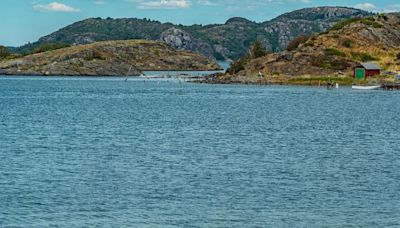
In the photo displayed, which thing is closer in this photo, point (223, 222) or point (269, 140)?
point (223, 222)

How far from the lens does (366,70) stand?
177 m

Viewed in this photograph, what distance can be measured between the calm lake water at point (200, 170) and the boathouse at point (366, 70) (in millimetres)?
75002

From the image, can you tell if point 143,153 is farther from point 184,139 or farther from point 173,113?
point 173,113

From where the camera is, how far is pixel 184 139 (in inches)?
2790

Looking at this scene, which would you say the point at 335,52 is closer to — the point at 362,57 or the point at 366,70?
the point at 362,57

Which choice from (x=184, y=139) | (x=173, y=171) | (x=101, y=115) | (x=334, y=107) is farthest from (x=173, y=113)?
(x=173, y=171)

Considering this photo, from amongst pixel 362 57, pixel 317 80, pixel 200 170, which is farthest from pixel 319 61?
pixel 200 170

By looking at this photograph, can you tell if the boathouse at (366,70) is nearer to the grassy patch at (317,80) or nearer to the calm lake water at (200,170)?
the grassy patch at (317,80)

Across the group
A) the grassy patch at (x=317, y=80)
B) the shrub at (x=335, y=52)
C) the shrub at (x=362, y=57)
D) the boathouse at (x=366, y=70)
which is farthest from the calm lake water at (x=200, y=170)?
the shrub at (x=362, y=57)

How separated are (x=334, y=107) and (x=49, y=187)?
81.4m

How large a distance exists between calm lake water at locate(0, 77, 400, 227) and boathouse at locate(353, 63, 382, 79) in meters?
75.0

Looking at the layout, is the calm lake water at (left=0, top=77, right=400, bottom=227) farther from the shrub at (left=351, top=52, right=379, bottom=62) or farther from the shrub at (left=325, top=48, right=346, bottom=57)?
the shrub at (left=351, top=52, right=379, bottom=62)

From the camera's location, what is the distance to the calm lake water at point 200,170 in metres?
37.8

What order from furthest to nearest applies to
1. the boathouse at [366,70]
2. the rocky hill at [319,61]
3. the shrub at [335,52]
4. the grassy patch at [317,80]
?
1. the shrub at [335,52]
2. the rocky hill at [319,61]
3. the grassy patch at [317,80]
4. the boathouse at [366,70]
